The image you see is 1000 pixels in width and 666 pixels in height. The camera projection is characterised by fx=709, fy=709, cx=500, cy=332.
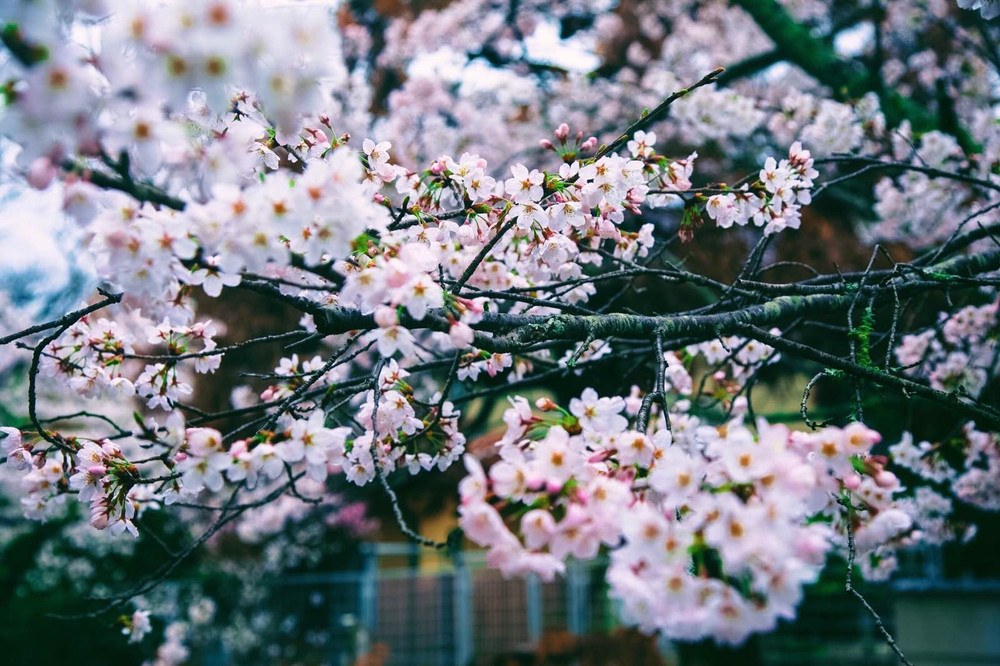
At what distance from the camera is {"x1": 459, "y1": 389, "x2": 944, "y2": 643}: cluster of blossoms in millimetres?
936

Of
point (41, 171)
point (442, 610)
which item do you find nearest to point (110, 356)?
point (41, 171)

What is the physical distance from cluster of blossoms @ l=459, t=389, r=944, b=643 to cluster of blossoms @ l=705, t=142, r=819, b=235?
0.94m

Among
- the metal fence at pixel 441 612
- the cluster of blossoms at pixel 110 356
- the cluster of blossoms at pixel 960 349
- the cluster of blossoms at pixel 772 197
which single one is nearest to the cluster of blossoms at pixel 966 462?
the cluster of blossoms at pixel 960 349

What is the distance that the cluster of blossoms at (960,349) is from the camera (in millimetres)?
2744

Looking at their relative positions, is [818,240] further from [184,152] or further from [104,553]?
[104,553]

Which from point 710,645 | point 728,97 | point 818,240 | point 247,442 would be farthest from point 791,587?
point 818,240

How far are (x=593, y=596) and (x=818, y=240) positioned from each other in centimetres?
Result: 441

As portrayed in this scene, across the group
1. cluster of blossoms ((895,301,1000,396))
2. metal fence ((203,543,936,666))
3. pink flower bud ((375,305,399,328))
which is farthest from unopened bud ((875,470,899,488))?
metal fence ((203,543,936,666))

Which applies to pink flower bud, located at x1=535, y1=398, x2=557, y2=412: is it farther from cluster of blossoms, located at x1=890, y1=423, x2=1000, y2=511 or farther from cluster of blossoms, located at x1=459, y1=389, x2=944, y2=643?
cluster of blossoms, located at x1=890, y1=423, x2=1000, y2=511

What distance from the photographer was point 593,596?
301 inches

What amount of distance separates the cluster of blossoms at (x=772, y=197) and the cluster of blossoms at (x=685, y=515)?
3.07ft

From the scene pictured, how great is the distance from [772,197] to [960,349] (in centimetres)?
178

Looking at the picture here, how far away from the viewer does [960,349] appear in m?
3.15

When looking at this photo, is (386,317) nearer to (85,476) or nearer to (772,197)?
(85,476)
